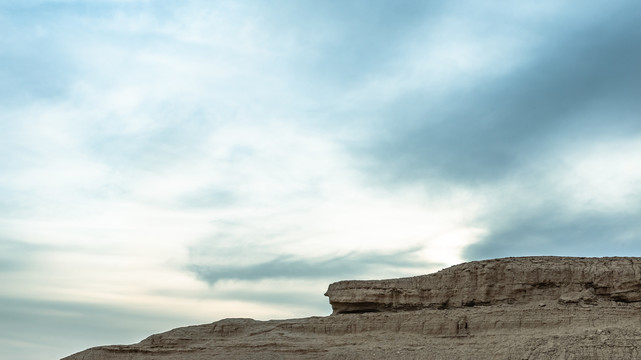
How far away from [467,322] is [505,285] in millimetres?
2428

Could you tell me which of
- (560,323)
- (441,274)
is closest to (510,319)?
(560,323)

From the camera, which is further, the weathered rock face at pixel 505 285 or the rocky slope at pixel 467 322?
the weathered rock face at pixel 505 285

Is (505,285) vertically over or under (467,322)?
over

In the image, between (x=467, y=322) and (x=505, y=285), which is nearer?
(x=467, y=322)

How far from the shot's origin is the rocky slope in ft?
90.7

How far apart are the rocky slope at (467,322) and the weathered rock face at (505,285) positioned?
4 centimetres

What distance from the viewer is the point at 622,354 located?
2552cm

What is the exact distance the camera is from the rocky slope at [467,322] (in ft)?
90.7

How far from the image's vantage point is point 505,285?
31.6 m

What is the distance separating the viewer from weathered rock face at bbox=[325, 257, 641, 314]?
29.5m

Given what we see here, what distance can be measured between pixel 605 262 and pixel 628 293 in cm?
165

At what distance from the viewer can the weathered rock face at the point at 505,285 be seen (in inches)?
1162

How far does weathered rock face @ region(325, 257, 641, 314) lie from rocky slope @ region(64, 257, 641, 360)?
41 millimetres

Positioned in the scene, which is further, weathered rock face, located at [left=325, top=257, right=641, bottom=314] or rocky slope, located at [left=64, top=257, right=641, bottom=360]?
weathered rock face, located at [left=325, top=257, right=641, bottom=314]
